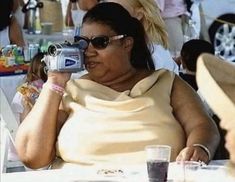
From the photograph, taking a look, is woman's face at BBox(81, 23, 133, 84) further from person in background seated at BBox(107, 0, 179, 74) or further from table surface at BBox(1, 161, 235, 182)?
table surface at BBox(1, 161, 235, 182)

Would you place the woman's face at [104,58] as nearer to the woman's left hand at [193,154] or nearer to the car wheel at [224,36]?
the woman's left hand at [193,154]

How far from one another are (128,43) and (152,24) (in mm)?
564

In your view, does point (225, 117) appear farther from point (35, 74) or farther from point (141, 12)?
point (35, 74)

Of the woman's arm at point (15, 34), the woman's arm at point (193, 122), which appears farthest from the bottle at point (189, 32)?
the woman's arm at point (193, 122)

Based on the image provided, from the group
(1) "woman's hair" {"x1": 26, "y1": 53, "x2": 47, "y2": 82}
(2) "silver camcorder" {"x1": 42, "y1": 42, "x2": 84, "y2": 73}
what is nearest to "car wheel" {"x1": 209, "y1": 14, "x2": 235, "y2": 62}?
(1) "woman's hair" {"x1": 26, "y1": 53, "x2": 47, "y2": 82}

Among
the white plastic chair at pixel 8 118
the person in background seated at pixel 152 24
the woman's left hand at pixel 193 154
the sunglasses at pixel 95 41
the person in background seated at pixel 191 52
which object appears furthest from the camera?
the person in background seated at pixel 191 52

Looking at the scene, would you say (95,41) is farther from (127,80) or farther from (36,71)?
(36,71)

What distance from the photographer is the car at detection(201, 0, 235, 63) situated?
1005 cm

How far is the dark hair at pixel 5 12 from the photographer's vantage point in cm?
568

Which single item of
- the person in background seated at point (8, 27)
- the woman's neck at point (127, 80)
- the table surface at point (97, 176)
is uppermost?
the woman's neck at point (127, 80)

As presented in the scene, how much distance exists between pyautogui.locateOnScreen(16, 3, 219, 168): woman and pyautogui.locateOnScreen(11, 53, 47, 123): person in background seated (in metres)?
0.83

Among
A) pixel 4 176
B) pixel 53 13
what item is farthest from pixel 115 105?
pixel 53 13

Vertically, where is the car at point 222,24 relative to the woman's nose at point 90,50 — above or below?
below

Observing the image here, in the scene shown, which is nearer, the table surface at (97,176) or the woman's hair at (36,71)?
the table surface at (97,176)
